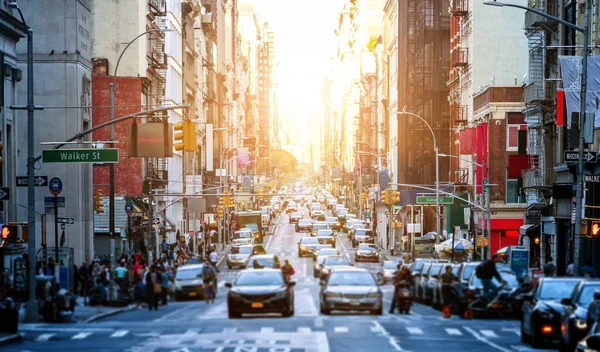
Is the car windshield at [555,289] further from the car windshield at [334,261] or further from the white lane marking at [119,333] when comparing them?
the car windshield at [334,261]

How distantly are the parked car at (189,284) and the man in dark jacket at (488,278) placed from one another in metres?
13.7

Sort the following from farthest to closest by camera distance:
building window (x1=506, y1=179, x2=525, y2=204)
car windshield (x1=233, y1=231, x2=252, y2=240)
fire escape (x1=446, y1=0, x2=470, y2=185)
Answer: car windshield (x1=233, y1=231, x2=252, y2=240) < fire escape (x1=446, y1=0, x2=470, y2=185) < building window (x1=506, y1=179, x2=525, y2=204)

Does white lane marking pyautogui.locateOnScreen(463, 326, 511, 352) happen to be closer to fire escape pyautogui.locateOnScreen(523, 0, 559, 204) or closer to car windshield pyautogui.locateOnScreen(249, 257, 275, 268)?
car windshield pyautogui.locateOnScreen(249, 257, 275, 268)

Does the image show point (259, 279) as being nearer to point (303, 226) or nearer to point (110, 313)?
point (110, 313)

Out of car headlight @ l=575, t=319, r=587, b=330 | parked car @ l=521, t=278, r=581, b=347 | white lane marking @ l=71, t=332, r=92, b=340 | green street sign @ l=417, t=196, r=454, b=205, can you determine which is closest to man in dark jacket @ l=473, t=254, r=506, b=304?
parked car @ l=521, t=278, r=581, b=347

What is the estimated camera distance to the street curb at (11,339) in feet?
87.7

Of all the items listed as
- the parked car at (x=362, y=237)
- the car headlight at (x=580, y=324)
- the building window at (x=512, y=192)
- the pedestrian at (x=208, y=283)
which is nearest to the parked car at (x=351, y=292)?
the pedestrian at (x=208, y=283)

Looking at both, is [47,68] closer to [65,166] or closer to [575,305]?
[65,166]

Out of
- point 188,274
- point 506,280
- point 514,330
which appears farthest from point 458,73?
point 514,330

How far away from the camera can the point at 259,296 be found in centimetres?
3259

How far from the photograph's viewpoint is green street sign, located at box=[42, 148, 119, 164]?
3659cm

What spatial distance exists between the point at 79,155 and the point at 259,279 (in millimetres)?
7522

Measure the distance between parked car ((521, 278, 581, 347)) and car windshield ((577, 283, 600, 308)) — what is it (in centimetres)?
67

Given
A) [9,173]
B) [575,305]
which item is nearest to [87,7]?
[9,173]
